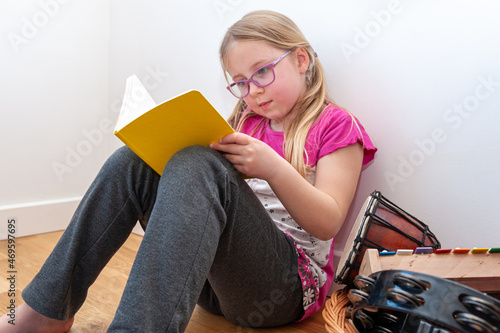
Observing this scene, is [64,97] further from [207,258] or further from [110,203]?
[207,258]

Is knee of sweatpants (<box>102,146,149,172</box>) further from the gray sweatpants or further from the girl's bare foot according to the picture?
the girl's bare foot

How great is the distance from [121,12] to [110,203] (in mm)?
1210

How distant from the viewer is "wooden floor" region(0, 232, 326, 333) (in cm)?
104

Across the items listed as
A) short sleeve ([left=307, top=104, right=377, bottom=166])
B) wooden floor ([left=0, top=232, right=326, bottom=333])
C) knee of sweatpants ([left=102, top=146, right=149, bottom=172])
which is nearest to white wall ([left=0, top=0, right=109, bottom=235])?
wooden floor ([left=0, top=232, right=326, bottom=333])

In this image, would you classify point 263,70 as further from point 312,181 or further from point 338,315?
point 338,315

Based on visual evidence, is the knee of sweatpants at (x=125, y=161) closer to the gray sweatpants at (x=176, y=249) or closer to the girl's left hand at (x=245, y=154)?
the gray sweatpants at (x=176, y=249)

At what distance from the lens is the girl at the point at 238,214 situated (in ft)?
2.23

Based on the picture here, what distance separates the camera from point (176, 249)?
67 cm

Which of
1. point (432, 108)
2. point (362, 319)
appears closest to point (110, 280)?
point (362, 319)

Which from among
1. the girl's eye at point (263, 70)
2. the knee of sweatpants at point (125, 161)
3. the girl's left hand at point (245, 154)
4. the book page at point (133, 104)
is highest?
the book page at point (133, 104)

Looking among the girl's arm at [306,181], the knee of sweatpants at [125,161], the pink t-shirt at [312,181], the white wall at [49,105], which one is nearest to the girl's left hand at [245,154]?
the girl's arm at [306,181]

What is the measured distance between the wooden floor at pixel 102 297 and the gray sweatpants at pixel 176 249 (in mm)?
79

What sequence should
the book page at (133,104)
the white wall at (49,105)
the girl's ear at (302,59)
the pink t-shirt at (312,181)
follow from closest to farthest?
1. the book page at (133,104)
2. the pink t-shirt at (312,181)
3. the girl's ear at (302,59)
4. the white wall at (49,105)

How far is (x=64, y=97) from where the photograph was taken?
178cm
